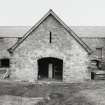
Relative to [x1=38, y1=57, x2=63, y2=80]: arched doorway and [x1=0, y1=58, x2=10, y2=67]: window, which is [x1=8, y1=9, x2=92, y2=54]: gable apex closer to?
[x1=38, y1=57, x2=63, y2=80]: arched doorway

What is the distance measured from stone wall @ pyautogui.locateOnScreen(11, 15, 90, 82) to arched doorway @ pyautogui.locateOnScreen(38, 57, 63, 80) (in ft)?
4.23

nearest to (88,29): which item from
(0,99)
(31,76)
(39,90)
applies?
(31,76)

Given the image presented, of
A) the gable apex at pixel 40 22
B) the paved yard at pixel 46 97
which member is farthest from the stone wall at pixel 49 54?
the paved yard at pixel 46 97

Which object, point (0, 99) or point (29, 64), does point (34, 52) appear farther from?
point (0, 99)

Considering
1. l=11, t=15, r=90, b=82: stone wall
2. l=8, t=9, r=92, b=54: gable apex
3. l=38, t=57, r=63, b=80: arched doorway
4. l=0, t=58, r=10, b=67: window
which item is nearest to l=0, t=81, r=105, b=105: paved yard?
l=11, t=15, r=90, b=82: stone wall

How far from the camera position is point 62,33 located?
68.3ft

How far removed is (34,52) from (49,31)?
8.17ft

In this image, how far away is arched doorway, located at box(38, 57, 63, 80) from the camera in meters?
22.0

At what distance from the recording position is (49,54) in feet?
68.5

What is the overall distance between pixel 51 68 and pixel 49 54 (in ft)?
6.07

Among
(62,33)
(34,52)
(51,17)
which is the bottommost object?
(34,52)

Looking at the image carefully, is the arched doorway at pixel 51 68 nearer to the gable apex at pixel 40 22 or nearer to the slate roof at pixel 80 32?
the gable apex at pixel 40 22

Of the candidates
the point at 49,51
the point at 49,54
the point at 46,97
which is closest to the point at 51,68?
the point at 49,54

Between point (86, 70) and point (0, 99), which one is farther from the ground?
point (86, 70)
